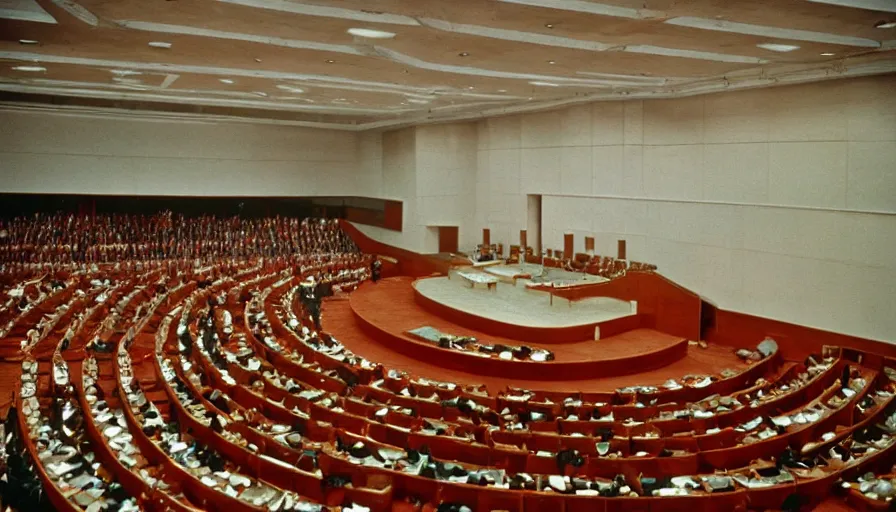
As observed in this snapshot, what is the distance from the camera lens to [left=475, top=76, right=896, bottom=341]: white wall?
38.1 feet

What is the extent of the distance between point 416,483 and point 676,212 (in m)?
10.1

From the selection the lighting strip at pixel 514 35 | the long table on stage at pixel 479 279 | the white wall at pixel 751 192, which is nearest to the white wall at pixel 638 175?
the white wall at pixel 751 192

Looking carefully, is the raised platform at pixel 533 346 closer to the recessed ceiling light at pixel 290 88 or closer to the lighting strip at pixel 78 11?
the recessed ceiling light at pixel 290 88

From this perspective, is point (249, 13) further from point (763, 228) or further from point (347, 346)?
point (763, 228)

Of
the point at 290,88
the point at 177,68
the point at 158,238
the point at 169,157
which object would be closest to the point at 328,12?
the point at 177,68

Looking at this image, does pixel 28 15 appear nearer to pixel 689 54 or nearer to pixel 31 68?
pixel 31 68

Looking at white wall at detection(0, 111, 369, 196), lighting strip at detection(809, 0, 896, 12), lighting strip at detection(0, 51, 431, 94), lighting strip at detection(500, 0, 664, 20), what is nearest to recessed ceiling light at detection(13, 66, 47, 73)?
lighting strip at detection(0, 51, 431, 94)

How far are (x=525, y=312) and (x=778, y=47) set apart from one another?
651cm

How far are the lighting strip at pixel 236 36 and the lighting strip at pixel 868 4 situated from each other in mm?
5404

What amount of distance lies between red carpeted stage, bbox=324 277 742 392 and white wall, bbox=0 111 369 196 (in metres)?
8.66

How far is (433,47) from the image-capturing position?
8.76 m

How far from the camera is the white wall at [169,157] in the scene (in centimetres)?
1905

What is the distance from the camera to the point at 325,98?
15234mm

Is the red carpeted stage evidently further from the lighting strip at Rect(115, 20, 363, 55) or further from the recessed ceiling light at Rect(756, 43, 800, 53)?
the lighting strip at Rect(115, 20, 363, 55)
